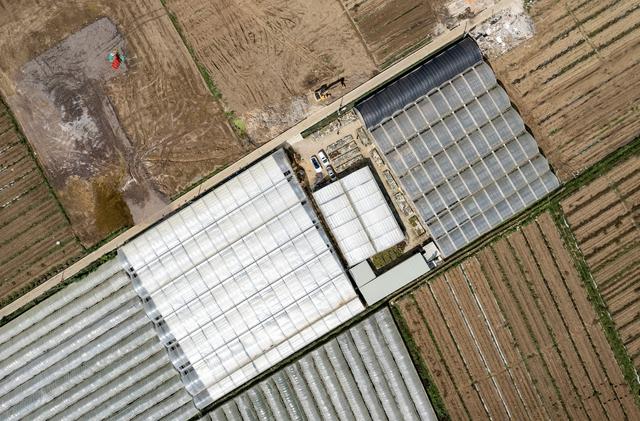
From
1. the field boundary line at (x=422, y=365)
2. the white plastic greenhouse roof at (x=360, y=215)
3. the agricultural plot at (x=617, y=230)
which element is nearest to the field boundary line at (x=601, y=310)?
the agricultural plot at (x=617, y=230)

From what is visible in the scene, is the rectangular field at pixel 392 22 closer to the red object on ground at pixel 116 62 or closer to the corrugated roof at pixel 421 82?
the corrugated roof at pixel 421 82

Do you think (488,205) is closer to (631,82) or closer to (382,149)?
(382,149)

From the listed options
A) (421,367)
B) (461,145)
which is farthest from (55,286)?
(461,145)

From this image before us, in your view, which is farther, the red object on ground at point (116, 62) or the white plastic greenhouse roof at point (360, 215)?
the red object on ground at point (116, 62)

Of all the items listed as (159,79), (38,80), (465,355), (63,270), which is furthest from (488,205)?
(38,80)

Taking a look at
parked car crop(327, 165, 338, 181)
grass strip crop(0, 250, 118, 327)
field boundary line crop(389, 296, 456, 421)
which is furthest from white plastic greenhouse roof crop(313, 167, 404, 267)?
grass strip crop(0, 250, 118, 327)

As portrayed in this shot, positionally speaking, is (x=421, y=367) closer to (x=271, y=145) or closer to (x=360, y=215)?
(x=360, y=215)
